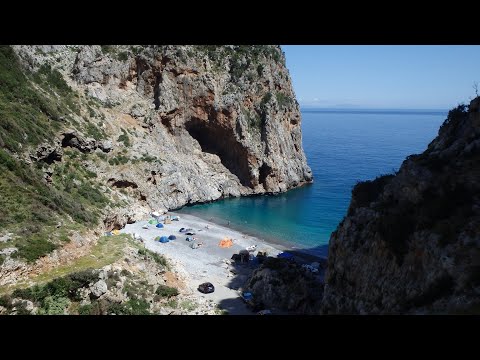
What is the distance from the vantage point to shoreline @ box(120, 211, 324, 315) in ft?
93.6

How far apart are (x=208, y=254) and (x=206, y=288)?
9576 mm

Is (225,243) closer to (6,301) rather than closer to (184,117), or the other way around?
(6,301)

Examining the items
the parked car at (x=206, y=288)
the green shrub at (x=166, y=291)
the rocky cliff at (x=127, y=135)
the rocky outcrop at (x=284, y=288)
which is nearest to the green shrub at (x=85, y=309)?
the rocky cliff at (x=127, y=135)

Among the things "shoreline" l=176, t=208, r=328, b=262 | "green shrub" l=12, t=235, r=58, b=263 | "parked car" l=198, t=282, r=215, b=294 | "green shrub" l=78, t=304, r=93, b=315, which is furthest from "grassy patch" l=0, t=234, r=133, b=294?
"shoreline" l=176, t=208, r=328, b=262

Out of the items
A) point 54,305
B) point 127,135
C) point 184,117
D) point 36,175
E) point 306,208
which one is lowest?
point 306,208

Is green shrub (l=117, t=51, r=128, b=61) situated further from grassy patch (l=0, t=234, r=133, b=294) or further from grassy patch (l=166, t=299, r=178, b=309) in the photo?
grassy patch (l=166, t=299, r=178, b=309)

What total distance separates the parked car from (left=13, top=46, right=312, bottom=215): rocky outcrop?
66.4 feet

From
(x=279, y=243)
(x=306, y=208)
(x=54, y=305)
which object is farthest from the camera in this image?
(x=306, y=208)

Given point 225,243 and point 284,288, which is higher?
point 284,288

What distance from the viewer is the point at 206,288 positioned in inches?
1129

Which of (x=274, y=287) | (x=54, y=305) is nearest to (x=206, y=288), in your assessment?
(x=274, y=287)

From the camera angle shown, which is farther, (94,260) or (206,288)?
(206,288)
